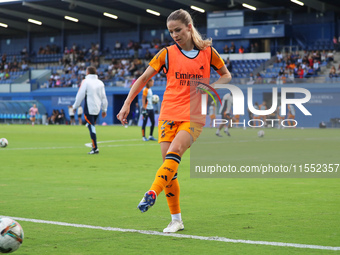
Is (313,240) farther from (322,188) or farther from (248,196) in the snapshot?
(322,188)

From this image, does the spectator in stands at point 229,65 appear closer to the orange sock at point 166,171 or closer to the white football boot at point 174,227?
the white football boot at point 174,227

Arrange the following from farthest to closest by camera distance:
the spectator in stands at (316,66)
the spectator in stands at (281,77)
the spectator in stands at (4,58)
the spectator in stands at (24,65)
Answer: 1. the spectator in stands at (4,58)
2. the spectator in stands at (24,65)
3. the spectator in stands at (316,66)
4. the spectator in stands at (281,77)

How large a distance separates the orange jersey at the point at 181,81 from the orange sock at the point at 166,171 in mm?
463

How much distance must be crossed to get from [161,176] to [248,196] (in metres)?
3.47

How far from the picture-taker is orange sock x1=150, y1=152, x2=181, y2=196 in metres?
5.72

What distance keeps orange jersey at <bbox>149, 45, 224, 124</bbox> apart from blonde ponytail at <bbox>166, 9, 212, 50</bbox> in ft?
0.30

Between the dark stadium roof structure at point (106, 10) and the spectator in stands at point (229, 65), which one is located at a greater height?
the dark stadium roof structure at point (106, 10)

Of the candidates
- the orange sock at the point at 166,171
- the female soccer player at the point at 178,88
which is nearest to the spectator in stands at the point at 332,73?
the female soccer player at the point at 178,88

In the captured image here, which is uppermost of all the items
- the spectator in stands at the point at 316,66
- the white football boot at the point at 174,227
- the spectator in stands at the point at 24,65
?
the spectator in stands at the point at 24,65

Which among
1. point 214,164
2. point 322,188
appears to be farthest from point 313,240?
point 214,164

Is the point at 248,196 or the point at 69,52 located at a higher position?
the point at 69,52

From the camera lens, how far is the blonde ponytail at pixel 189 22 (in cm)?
612

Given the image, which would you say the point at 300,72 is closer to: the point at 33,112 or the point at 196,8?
the point at 196,8

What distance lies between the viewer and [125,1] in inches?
2251
